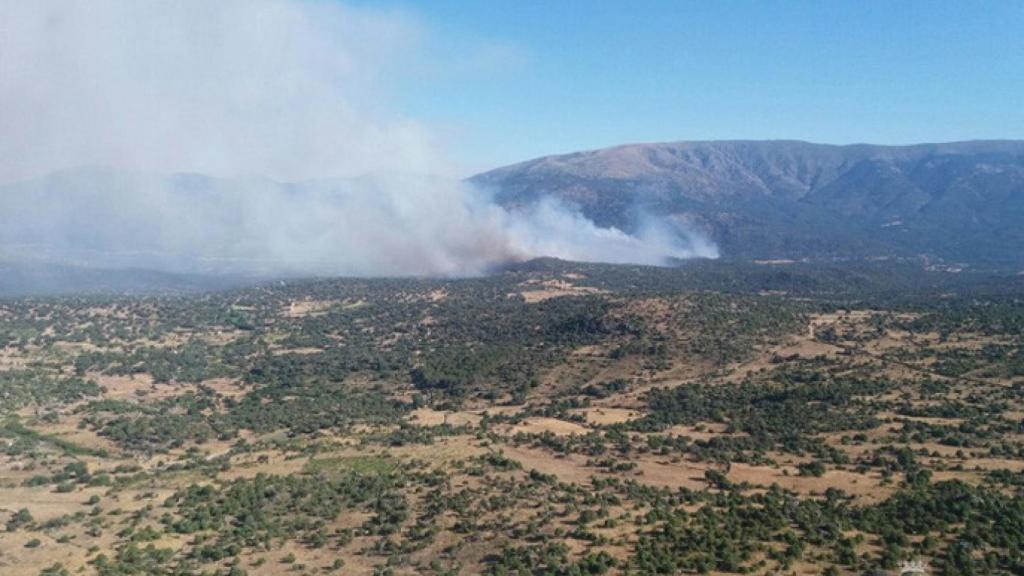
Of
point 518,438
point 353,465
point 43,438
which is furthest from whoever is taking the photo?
point 518,438

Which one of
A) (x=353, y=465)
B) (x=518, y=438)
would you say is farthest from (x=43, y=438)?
(x=518, y=438)

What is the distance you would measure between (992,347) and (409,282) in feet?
364

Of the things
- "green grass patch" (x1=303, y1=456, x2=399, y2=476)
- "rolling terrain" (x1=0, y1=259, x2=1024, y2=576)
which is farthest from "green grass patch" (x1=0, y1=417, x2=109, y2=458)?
"green grass patch" (x1=303, y1=456, x2=399, y2=476)

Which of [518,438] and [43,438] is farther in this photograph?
[518,438]

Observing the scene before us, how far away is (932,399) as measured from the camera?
240 ft

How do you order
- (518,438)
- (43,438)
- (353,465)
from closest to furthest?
(353,465)
(43,438)
(518,438)

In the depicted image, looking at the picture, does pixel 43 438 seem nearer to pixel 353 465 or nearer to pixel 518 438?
pixel 353 465

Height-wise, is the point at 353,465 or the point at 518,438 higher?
the point at 353,465

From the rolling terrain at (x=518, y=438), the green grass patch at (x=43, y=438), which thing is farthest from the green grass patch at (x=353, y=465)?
the green grass patch at (x=43, y=438)

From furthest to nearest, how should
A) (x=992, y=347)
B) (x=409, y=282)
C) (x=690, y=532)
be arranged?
(x=409, y=282)
(x=992, y=347)
(x=690, y=532)

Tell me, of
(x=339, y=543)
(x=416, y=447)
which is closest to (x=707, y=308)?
(x=416, y=447)

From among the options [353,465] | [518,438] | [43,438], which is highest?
[43,438]

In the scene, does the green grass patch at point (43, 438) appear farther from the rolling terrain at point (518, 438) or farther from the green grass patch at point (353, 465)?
the green grass patch at point (353, 465)

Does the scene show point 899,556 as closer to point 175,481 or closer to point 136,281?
point 175,481
